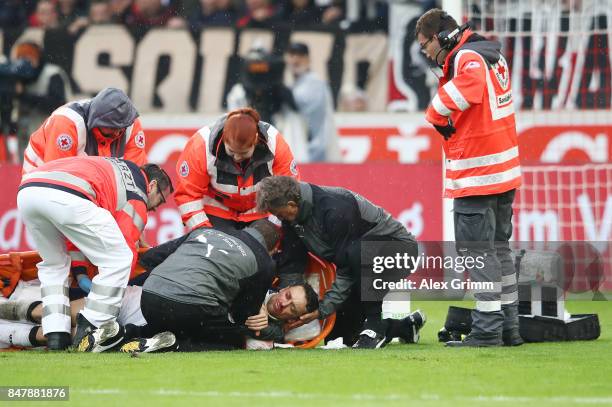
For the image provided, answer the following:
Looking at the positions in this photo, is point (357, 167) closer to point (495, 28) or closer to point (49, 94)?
point (495, 28)

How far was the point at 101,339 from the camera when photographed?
8250 mm

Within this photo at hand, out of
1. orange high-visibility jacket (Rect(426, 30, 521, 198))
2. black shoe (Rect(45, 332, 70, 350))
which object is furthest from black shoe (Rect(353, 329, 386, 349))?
black shoe (Rect(45, 332, 70, 350))

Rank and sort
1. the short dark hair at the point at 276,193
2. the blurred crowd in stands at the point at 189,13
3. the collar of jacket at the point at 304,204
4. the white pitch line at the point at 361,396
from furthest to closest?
the blurred crowd in stands at the point at 189,13 → the collar of jacket at the point at 304,204 → the short dark hair at the point at 276,193 → the white pitch line at the point at 361,396

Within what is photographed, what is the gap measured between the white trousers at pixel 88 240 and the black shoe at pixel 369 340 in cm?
168

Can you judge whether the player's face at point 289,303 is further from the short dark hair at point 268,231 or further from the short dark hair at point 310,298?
the short dark hair at point 268,231

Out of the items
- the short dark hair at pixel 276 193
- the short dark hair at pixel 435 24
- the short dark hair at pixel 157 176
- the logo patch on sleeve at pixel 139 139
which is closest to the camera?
the short dark hair at pixel 276 193

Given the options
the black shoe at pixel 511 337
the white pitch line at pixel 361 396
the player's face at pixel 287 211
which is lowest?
the black shoe at pixel 511 337

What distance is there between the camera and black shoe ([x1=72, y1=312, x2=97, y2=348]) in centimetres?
833

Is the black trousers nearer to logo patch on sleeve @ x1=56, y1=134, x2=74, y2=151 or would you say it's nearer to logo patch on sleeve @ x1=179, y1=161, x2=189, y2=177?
logo patch on sleeve @ x1=179, y1=161, x2=189, y2=177

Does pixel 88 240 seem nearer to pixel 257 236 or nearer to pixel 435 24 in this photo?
pixel 257 236

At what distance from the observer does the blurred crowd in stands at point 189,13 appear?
57.6 feet

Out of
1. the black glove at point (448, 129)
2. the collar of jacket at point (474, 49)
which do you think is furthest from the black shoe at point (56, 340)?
the collar of jacket at point (474, 49)

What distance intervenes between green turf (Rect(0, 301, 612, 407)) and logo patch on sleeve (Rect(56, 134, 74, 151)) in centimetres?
172

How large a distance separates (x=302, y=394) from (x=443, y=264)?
3.93 m
